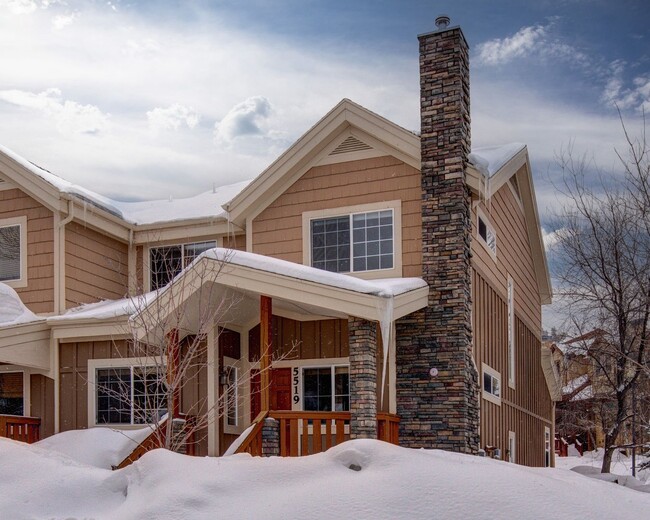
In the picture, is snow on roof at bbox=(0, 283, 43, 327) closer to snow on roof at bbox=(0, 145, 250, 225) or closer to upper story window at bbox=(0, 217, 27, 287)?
upper story window at bbox=(0, 217, 27, 287)

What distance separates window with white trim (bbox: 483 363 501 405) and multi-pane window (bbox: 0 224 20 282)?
27.6ft

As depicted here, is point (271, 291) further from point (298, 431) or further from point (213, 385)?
point (213, 385)

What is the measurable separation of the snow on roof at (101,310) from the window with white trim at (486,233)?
5464mm

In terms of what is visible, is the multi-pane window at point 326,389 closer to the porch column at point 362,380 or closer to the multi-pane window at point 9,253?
the porch column at point 362,380

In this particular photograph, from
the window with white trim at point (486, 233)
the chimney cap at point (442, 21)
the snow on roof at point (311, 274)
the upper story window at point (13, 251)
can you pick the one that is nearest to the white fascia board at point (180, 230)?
the upper story window at point (13, 251)

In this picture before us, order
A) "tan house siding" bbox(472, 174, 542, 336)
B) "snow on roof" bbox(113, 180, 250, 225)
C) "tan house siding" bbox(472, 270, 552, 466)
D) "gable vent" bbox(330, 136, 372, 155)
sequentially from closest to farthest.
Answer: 1. "gable vent" bbox(330, 136, 372, 155)
2. "tan house siding" bbox(472, 270, 552, 466)
3. "tan house siding" bbox(472, 174, 542, 336)
4. "snow on roof" bbox(113, 180, 250, 225)

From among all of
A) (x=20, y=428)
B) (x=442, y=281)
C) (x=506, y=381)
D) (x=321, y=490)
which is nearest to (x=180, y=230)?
(x=20, y=428)

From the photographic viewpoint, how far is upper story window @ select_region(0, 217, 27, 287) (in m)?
14.1

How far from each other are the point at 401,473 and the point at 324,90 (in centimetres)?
1207

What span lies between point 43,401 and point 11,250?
113 inches

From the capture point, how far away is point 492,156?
44.8ft

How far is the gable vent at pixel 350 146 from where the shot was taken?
42.2ft

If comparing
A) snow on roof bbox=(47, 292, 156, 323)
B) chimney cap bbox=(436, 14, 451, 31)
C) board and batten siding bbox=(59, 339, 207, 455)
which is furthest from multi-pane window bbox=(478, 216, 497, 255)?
board and batten siding bbox=(59, 339, 207, 455)

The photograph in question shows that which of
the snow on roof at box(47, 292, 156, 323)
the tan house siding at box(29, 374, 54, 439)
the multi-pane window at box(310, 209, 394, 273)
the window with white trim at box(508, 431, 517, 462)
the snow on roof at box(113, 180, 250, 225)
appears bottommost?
the window with white trim at box(508, 431, 517, 462)
